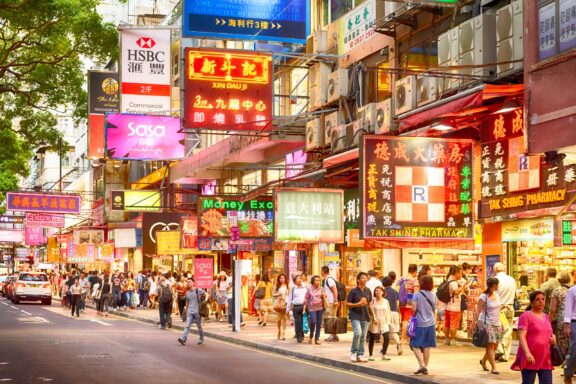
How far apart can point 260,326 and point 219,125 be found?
1000 centimetres

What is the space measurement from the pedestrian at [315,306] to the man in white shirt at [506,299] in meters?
5.94

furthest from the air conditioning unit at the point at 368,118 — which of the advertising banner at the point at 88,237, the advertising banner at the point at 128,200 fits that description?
the advertising banner at the point at 88,237

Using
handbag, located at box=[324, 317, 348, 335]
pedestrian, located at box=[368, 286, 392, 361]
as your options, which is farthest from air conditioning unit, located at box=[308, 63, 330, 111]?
pedestrian, located at box=[368, 286, 392, 361]

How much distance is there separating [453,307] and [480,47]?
5.91 m

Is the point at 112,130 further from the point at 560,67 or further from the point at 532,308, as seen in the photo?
the point at 532,308

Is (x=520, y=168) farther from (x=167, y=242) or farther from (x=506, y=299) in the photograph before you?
(x=167, y=242)

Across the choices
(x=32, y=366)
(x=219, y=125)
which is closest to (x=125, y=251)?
(x=219, y=125)

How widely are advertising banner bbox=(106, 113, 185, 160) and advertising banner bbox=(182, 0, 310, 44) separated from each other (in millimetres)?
11753

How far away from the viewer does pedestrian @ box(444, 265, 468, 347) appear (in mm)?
23109

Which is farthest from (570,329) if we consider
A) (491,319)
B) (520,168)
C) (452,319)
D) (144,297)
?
(144,297)

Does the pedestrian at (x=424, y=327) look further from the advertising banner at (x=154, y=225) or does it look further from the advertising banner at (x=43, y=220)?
the advertising banner at (x=43, y=220)

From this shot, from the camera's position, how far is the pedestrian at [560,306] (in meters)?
A: 17.4

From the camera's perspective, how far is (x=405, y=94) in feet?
79.1

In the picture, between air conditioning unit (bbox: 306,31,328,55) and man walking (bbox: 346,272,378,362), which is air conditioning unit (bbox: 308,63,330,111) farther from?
man walking (bbox: 346,272,378,362)
